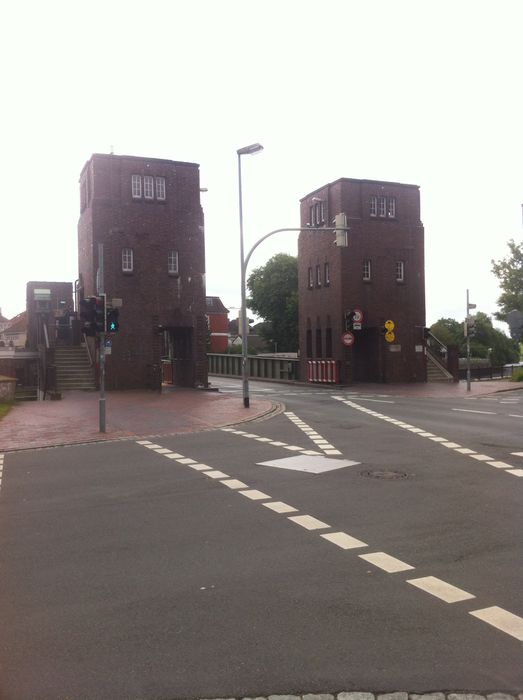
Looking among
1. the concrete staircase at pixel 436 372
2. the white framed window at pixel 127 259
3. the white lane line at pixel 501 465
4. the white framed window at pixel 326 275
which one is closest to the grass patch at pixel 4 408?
the white framed window at pixel 127 259

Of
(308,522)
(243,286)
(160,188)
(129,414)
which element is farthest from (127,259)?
(308,522)

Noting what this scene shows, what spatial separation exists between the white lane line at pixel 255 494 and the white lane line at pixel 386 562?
290 centimetres

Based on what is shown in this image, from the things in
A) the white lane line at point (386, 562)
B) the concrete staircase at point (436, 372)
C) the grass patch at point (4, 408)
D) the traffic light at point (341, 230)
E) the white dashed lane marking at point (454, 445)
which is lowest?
the white lane line at point (386, 562)

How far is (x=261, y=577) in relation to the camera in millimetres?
6164

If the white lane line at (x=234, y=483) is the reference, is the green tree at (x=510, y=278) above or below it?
above

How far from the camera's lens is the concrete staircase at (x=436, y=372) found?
141 feet

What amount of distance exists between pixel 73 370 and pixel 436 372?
2128 centimetres

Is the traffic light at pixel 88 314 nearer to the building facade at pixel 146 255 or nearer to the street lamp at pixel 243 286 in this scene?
the street lamp at pixel 243 286

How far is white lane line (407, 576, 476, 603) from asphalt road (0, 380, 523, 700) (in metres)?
0.02

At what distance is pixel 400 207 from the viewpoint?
1677 inches

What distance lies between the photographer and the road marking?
34.1ft

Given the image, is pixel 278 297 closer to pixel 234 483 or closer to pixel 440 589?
pixel 234 483

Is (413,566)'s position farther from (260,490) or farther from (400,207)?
(400,207)

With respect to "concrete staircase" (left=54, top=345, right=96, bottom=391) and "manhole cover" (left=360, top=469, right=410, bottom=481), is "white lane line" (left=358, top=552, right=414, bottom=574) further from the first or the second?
"concrete staircase" (left=54, top=345, right=96, bottom=391)
